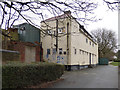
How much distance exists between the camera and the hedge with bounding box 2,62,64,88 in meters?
5.41

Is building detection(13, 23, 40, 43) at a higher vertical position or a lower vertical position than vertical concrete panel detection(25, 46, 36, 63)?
higher

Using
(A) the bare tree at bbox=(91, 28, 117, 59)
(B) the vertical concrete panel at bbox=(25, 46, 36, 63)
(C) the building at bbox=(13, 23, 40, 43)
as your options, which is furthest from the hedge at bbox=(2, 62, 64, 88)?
(A) the bare tree at bbox=(91, 28, 117, 59)

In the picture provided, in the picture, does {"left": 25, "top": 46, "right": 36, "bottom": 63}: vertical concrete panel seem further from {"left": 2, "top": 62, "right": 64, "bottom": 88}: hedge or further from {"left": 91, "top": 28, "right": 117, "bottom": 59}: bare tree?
{"left": 91, "top": 28, "right": 117, "bottom": 59}: bare tree

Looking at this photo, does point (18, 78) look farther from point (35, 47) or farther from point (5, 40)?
point (35, 47)

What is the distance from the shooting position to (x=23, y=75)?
5.99m

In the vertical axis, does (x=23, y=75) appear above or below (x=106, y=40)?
below

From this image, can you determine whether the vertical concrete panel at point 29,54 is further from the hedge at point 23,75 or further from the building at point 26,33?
the hedge at point 23,75

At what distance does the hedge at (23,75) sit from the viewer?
5405 millimetres

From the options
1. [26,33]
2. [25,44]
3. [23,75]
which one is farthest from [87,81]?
[26,33]

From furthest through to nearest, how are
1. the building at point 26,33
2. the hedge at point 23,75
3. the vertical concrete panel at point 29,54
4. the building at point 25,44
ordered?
1. the building at point 26,33
2. the vertical concrete panel at point 29,54
3. the building at point 25,44
4. the hedge at point 23,75

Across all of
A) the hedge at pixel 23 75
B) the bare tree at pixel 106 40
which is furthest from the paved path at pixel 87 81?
the bare tree at pixel 106 40

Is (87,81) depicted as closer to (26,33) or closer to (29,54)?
(29,54)

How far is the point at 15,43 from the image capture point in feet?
40.9

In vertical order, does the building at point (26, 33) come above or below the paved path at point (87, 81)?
above
